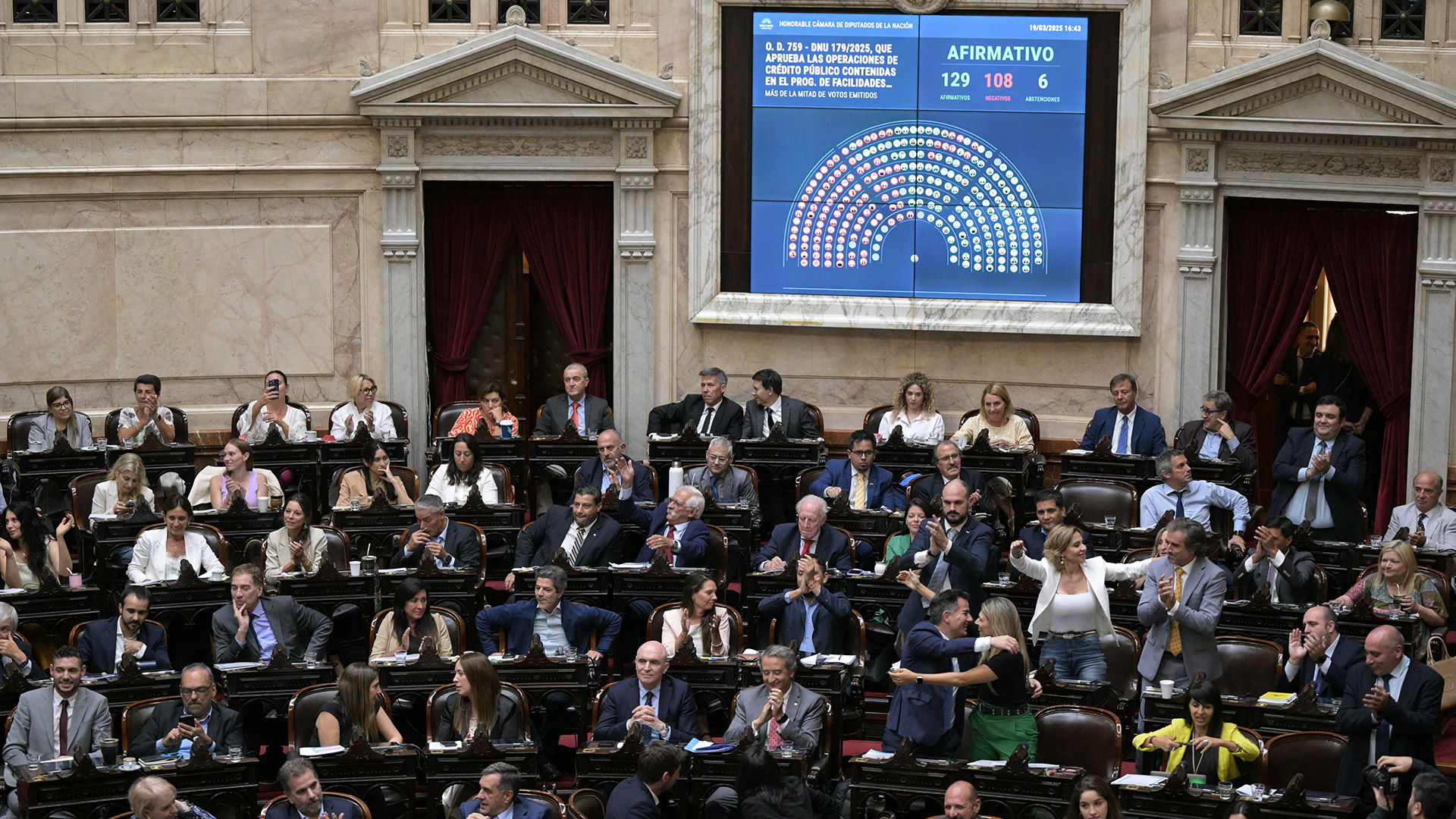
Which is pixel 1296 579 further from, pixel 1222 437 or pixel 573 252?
pixel 573 252

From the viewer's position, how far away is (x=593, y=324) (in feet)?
46.8

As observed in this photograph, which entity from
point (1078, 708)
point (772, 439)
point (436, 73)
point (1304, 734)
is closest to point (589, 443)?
point (772, 439)

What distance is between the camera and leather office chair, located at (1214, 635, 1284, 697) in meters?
9.48

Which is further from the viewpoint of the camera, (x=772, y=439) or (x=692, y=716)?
(x=772, y=439)

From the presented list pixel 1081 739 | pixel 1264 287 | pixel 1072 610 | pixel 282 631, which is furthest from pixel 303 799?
pixel 1264 287

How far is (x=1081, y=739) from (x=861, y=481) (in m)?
3.57

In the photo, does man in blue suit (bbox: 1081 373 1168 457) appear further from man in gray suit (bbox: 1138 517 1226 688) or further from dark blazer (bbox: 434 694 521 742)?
dark blazer (bbox: 434 694 521 742)

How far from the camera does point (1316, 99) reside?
506 inches

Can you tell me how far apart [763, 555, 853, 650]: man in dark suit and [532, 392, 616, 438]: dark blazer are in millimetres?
3366

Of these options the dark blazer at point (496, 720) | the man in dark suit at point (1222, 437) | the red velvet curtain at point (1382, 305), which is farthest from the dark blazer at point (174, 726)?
the red velvet curtain at point (1382, 305)

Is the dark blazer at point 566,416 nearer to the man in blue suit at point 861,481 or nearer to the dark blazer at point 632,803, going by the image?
A: the man in blue suit at point 861,481

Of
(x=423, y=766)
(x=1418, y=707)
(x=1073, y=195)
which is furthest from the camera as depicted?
(x=1073, y=195)

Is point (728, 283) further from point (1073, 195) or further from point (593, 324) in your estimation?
point (1073, 195)

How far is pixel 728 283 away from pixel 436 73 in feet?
8.63
